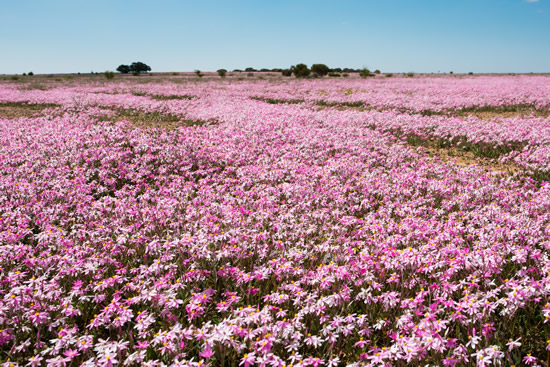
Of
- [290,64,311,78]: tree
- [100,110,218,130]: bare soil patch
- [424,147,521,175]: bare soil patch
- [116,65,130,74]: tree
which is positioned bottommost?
[424,147,521,175]: bare soil patch

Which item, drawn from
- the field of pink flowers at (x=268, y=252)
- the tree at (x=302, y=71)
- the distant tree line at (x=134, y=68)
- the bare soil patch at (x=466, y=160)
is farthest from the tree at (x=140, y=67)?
the bare soil patch at (x=466, y=160)

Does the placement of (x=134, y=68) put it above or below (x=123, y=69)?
above

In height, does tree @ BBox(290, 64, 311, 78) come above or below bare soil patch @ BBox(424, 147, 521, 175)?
above

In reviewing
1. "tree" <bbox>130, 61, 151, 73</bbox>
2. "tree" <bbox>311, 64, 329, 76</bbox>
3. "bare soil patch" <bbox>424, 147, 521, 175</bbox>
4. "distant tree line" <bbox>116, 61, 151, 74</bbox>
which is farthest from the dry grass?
"tree" <bbox>130, 61, 151, 73</bbox>

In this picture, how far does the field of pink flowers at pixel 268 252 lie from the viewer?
3.25m

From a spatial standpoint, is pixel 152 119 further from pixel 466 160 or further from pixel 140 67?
pixel 140 67

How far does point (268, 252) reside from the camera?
500cm

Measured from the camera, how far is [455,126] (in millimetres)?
14133

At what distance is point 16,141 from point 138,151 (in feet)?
15.5

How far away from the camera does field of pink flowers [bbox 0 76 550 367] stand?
325 cm

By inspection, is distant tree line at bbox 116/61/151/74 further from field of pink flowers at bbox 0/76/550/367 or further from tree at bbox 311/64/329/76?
field of pink flowers at bbox 0/76/550/367

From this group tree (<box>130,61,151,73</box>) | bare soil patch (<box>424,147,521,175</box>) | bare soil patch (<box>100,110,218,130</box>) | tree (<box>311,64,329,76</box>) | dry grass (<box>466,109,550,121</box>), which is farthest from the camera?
tree (<box>130,61,151,73</box>)

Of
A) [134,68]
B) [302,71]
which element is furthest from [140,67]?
[302,71]

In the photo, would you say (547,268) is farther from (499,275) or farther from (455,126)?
(455,126)
